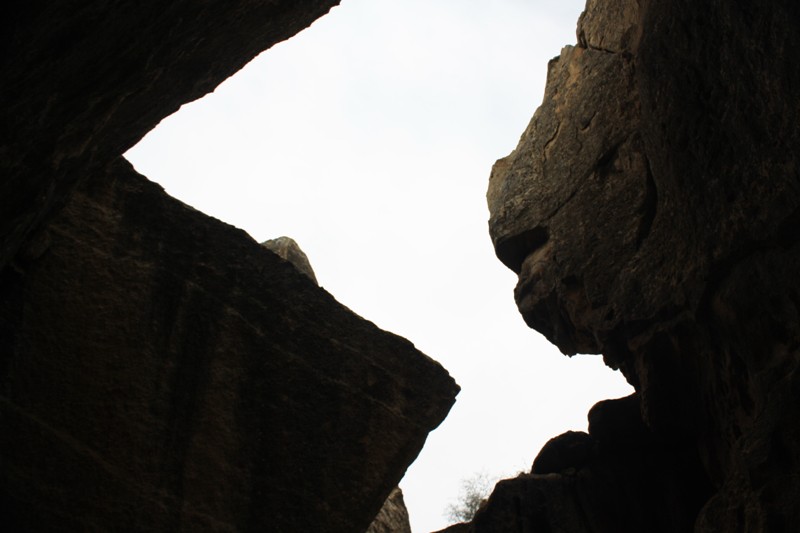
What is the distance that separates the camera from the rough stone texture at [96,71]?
16.0 feet

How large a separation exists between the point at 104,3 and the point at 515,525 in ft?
34.7

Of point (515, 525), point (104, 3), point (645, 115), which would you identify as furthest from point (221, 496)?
point (645, 115)

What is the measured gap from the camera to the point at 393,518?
14.3 meters

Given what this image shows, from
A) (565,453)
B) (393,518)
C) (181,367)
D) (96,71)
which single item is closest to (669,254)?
(565,453)

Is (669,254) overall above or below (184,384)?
above

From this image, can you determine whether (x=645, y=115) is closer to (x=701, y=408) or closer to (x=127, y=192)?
(x=701, y=408)

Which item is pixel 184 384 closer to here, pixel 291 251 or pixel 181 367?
pixel 181 367

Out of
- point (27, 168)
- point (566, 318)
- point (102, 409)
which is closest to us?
point (27, 168)

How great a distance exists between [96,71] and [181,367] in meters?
3.39

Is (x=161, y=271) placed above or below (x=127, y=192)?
below

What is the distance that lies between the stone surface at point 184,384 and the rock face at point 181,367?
0.01 m

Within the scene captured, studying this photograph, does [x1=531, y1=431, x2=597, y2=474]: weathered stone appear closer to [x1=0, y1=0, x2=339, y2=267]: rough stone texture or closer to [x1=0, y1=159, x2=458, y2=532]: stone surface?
[x1=0, y1=159, x2=458, y2=532]: stone surface

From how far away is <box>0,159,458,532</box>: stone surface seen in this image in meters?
7.74

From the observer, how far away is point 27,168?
5727 millimetres
